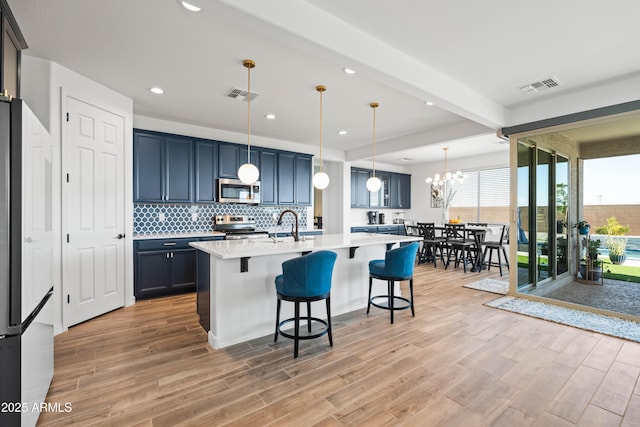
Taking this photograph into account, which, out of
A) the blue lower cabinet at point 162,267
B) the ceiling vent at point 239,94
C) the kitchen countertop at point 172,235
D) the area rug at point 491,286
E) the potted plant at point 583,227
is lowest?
the area rug at point 491,286

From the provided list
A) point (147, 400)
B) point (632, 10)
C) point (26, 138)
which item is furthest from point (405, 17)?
point (147, 400)

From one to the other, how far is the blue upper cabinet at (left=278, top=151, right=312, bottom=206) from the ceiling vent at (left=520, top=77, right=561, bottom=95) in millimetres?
3803

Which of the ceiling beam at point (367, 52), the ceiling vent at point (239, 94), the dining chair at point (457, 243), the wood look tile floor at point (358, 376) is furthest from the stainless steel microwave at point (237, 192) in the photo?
the dining chair at point (457, 243)

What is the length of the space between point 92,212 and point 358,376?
10.6 feet

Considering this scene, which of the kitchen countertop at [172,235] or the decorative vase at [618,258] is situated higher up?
the kitchen countertop at [172,235]

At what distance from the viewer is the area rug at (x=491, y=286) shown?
459 centimetres

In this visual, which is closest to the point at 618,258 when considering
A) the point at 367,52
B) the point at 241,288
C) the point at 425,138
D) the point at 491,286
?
the point at 491,286

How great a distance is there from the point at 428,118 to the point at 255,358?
399 centimetres

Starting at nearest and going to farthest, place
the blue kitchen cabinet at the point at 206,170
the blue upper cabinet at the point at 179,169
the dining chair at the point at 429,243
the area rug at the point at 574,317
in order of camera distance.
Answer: the area rug at the point at 574,317
the blue upper cabinet at the point at 179,169
the blue kitchen cabinet at the point at 206,170
the dining chair at the point at 429,243

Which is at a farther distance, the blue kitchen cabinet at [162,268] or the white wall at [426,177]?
the white wall at [426,177]

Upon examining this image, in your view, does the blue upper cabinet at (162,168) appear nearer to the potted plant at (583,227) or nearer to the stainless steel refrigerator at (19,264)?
the stainless steel refrigerator at (19,264)

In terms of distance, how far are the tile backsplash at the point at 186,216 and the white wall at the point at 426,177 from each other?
439 centimetres

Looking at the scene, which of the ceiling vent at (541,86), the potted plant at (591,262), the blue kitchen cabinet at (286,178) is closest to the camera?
the ceiling vent at (541,86)

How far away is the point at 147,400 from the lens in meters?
1.94
